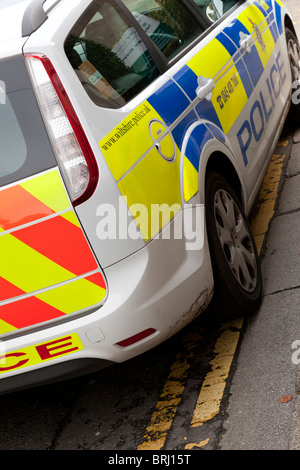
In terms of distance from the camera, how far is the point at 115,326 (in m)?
2.92

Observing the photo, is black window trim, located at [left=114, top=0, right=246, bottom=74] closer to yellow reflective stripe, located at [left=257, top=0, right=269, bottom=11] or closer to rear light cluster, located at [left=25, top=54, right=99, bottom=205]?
rear light cluster, located at [left=25, top=54, right=99, bottom=205]

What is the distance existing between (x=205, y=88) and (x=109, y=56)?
0.64 m

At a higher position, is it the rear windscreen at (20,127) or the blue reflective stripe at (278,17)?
the rear windscreen at (20,127)

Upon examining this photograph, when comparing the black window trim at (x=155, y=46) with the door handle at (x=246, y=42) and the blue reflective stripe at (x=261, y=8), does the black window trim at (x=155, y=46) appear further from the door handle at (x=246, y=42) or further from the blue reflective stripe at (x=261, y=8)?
the blue reflective stripe at (x=261, y=8)

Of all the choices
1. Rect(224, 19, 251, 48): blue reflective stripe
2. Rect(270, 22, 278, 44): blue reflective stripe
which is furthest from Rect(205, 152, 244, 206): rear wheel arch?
Rect(270, 22, 278, 44): blue reflective stripe

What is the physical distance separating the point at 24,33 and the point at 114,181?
65 centimetres

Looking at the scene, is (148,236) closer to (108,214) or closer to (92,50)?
(108,214)

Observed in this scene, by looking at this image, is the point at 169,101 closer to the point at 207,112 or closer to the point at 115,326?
the point at 207,112

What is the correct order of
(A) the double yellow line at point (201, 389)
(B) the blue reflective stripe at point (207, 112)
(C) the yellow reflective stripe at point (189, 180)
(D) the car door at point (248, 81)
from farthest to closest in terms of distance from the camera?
(D) the car door at point (248, 81) → (B) the blue reflective stripe at point (207, 112) → (C) the yellow reflective stripe at point (189, 180) → (A) the double yellow line at point (201, 389)

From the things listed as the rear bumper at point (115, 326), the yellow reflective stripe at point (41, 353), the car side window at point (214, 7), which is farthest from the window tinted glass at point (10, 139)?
the car side window at point (214, 7)

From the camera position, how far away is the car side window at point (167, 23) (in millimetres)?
3721

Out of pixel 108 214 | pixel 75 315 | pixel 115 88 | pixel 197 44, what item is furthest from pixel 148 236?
pixel 197 44

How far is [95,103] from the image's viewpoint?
9.70 ft

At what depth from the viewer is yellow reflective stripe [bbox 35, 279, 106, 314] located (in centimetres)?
290
